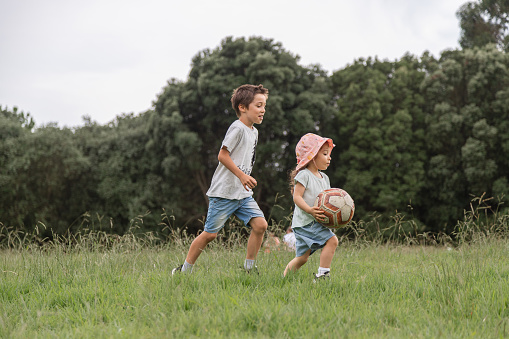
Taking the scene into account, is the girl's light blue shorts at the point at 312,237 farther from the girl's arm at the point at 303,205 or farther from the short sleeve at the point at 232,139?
the short sleeve at the point at 232,139

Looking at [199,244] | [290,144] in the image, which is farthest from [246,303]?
[290,144]

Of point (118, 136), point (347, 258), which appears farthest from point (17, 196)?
point (347, 258)

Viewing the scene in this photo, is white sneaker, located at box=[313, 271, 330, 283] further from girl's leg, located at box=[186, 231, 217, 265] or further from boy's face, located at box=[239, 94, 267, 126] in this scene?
boy's face, located at box=[239, 94, 267, 126]

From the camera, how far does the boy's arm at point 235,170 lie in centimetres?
468

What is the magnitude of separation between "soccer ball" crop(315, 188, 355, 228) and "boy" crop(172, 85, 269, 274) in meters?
0.71

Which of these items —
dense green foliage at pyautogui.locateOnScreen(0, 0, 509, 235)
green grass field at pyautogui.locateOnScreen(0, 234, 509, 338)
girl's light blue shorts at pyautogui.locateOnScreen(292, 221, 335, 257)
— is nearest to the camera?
green grass field at pyautogui.locateOnScreen(0, 234, 509, 338)

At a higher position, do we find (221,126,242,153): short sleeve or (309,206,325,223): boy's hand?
(221,126,242,153): short sleeve

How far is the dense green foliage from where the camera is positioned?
23000 millimetres

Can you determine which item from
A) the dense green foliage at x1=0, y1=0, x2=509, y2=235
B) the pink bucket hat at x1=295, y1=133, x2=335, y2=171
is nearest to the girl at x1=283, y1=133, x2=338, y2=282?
the pink bucket hat at x1=295, y1=133, x2=335, y2=171

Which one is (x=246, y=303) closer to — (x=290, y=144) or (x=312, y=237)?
(x=312, y=237)

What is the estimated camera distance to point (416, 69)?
2783 centimetres

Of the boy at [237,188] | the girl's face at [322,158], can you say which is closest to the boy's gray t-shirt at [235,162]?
the boy at [237,188]

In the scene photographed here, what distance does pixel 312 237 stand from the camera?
4.66m

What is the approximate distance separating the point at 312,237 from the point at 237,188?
3.12 feet
